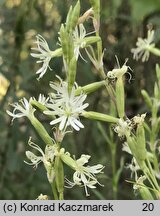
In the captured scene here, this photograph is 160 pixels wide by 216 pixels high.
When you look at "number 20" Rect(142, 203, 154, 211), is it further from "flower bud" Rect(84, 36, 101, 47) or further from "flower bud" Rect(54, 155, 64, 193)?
"flower bud" Rect(84, 36, 101, 47)

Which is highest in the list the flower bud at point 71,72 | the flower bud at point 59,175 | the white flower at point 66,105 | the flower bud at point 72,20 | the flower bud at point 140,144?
the flower bud at point 72,20

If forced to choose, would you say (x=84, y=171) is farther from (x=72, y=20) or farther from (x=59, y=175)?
(x=72, y=20)

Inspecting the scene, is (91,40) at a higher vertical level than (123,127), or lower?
higher

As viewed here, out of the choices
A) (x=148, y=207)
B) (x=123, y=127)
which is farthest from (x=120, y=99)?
(x=148, y=207)

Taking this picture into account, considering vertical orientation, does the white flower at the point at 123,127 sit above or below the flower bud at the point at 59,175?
above

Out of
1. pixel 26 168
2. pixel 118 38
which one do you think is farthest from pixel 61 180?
pixel 118 38

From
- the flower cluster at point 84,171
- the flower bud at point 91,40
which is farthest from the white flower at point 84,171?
the flower bud at point 91,40

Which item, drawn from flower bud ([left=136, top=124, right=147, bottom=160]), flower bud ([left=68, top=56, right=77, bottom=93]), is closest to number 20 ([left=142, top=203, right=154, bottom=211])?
flower bud ([left=136, top=124, right=147, bottom=160])

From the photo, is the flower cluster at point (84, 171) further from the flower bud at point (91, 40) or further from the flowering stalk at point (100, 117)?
the flower bud at point (91, 40)

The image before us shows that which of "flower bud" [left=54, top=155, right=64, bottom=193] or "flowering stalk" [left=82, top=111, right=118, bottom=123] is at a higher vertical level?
"flowering stalk" [left=82, top=111, right=118, bottom=123]

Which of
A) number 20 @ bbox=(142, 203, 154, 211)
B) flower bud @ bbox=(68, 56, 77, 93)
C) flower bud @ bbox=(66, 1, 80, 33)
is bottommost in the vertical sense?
number 20 @ bbox=(142, 203, 154, 211)

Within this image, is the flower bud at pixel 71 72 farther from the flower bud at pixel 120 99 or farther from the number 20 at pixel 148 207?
the number 20 at pixel 148 207
